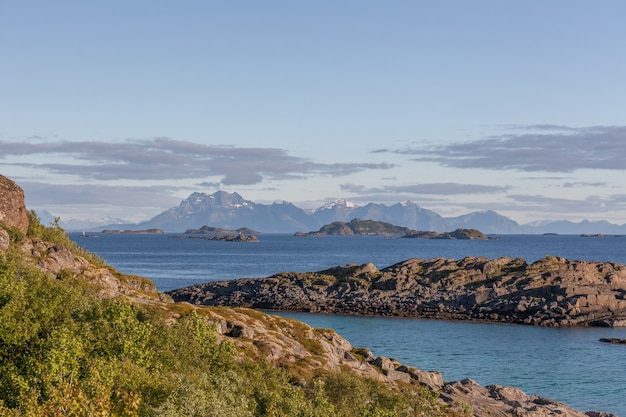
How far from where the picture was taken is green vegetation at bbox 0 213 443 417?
31484 millimetres

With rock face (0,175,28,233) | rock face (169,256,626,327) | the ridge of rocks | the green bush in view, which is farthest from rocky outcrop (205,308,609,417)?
rock face (169,256,626,327)

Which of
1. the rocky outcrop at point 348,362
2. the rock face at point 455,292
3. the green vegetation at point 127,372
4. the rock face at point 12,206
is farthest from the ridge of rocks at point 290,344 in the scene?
the rock face at point 455,292

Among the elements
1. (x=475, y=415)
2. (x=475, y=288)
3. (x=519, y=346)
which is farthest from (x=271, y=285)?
(x=475, y=415)

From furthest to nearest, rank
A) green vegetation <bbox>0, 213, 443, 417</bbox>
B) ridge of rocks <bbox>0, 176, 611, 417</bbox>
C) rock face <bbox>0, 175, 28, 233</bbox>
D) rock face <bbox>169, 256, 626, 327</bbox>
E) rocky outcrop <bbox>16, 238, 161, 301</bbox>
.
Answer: rock face <bbox>169, 256, 626, 327</bbox>, rock face <bbox>0, 175, 28, 233</bbox>, rocky outcrop <bbox>16, 238, 161, 301</bbox>, ridge of rocks <bbox>0, 176, 611, 417</bbox>, green vegetation <bbox>0, 213, 443, 417</bbox>

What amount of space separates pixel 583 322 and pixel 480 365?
45.5 meters

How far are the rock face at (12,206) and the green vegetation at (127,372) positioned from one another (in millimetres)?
28172

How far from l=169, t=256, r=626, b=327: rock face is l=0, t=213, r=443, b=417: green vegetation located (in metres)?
91.7

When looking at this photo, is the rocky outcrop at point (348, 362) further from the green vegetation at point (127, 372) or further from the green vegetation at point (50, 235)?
the green vegetation at point (50, 235)

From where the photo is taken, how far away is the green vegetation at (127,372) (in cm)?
3148

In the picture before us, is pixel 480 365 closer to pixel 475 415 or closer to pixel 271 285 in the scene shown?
pixel 475 415

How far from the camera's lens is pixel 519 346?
114m

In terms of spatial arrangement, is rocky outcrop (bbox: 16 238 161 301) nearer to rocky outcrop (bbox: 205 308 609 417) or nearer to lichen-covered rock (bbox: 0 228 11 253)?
lichen-covered rock (bbox: 0 228 11 253)

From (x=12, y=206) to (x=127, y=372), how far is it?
60431mm

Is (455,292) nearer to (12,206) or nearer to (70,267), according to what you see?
(70,267)
